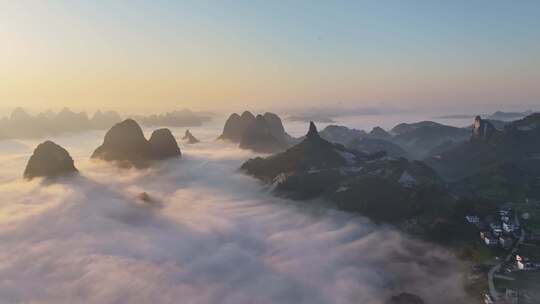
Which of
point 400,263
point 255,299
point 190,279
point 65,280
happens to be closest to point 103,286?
point 65,280

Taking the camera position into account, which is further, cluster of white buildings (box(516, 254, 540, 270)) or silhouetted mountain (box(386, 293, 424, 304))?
cluster of white buildings (box(516, 254, 540, 270))

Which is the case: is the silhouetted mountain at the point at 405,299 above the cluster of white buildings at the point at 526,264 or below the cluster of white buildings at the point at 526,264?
below

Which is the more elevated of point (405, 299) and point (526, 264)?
point (526, 264)

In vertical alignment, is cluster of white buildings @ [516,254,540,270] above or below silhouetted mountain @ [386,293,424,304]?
above

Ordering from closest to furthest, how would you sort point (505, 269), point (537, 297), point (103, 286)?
point (537, 297)
point (103, 286)
point (505, 269)

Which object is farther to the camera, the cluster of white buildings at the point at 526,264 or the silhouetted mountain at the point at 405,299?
the cluster of white buildings at the point at 526,264

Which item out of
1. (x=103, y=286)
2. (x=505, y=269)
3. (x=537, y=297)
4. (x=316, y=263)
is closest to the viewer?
(x=537, y=297)

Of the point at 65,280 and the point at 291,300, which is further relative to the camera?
the point at 65,280

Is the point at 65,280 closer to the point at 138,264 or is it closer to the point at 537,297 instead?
the point at 138,264

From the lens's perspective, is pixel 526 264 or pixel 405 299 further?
pixel 526 264

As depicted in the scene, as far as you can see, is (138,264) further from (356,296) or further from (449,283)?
(449,283)
